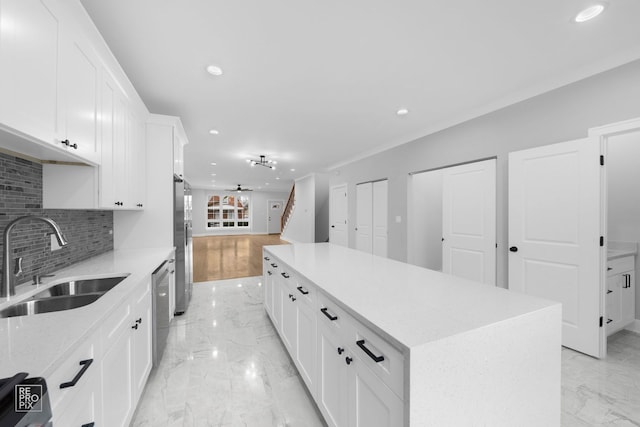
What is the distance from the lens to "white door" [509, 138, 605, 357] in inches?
92.4

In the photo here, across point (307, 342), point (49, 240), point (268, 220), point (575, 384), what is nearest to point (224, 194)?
point (268, 220)

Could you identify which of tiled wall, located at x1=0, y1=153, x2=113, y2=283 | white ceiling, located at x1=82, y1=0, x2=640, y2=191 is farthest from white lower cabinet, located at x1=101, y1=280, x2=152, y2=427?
white ceiling, located at x1=82, y1=0, x2=640, y2=191

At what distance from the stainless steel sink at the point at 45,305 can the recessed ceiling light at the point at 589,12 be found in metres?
3.73

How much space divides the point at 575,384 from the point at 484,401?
181 cm

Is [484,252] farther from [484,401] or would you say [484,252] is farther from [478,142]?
[484,401]

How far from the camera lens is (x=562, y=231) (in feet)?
8.33

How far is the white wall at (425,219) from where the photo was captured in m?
4.65

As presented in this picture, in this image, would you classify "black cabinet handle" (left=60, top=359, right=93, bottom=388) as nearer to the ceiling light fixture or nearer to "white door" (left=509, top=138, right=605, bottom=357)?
"white door" (left=509, top=138, right=605, bottom=357)

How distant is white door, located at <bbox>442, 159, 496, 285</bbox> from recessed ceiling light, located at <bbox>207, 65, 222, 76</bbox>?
10.8 ft

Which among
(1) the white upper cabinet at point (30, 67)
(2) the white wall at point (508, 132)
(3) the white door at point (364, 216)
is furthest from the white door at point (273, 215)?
(1) the white upper cabinet at point (30, 67)

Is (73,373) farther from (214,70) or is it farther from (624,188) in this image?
(624,188)

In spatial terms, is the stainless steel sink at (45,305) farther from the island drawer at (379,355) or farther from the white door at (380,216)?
the white door at (380,216)

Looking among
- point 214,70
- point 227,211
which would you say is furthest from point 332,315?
Result: point 227,211

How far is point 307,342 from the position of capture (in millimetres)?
1708
